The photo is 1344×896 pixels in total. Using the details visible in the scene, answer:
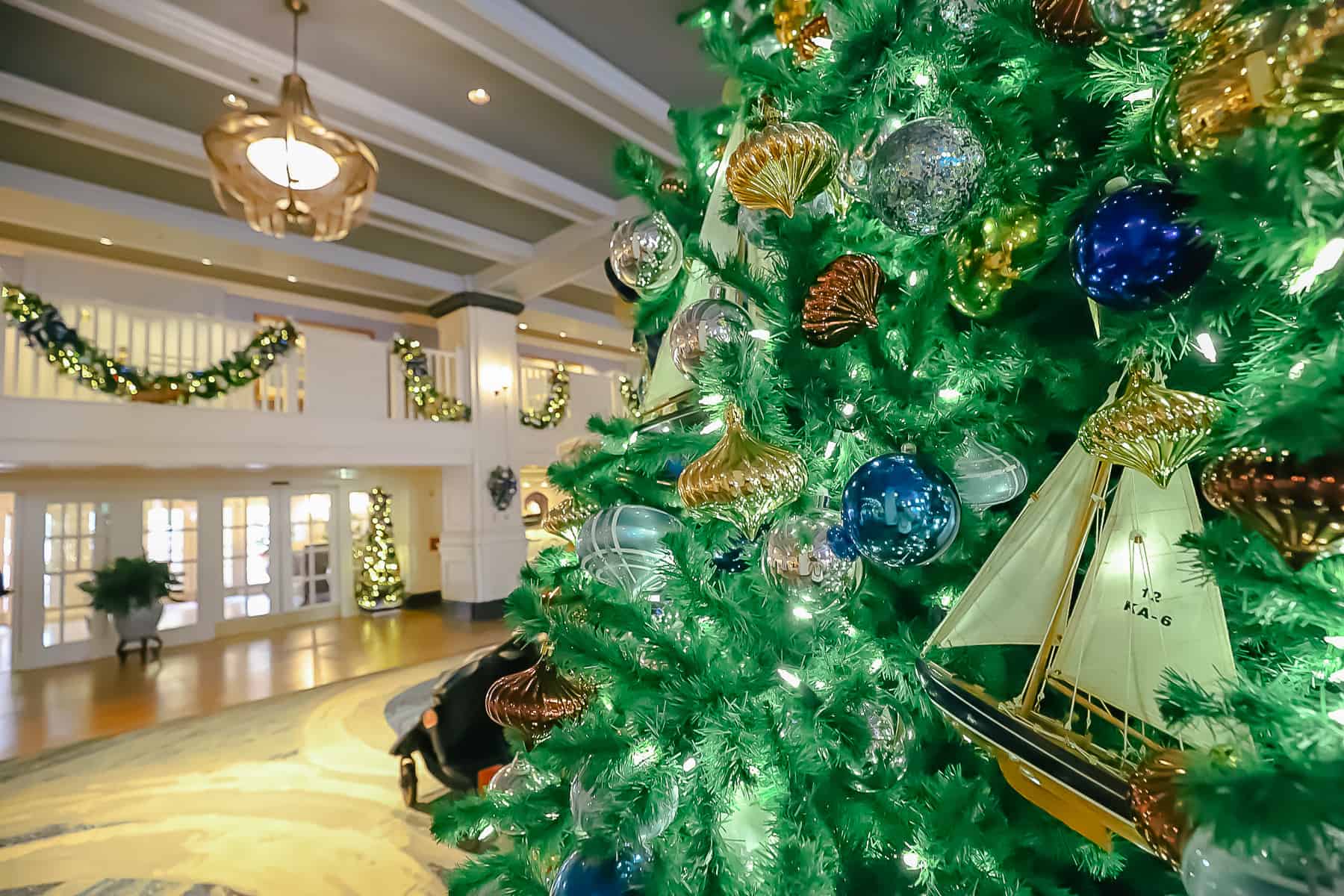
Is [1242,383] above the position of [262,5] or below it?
below

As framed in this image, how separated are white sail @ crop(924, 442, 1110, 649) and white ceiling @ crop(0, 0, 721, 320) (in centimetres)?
412

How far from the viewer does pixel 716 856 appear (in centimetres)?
77

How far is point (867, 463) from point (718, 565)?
44 centimetres

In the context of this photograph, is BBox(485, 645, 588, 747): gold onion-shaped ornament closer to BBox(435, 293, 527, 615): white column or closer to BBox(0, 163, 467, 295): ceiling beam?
BBox(0, 163, 467, 295): ceiling beam

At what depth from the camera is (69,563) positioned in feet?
21.9

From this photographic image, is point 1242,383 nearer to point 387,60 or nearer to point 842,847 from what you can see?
point 842,847

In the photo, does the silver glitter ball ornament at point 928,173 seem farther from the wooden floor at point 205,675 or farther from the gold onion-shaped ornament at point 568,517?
the wooden floor at point 205,675

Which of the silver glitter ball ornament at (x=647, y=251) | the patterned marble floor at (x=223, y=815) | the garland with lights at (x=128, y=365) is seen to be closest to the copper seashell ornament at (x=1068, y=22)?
the silver glitter ball ornament at (x=647, y=251)

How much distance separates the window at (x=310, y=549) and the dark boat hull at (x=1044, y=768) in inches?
358

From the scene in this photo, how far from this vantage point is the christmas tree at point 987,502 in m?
0.39

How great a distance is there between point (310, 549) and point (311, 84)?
602 centimetres

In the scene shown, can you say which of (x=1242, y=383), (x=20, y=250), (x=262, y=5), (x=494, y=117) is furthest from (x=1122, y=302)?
(x=20, y=250)

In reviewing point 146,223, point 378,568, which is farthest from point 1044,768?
point 378,568

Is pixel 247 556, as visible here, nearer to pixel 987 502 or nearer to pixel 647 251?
pixel 647 251
